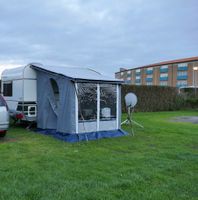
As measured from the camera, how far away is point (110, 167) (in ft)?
17.6

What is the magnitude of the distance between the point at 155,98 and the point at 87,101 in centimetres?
1288

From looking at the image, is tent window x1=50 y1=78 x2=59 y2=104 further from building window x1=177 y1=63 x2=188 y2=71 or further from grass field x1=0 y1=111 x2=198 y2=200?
building window x1=177 y1=63 x2=188 y2=71

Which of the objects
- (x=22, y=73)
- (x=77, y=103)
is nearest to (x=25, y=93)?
(x=22, y=73)

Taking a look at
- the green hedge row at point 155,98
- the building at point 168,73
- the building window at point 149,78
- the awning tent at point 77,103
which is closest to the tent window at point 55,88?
the awning tent at point 77,103

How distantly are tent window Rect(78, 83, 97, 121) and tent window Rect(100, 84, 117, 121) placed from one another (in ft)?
0.98

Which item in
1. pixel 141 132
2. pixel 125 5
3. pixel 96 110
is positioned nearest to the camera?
pixel 96 110

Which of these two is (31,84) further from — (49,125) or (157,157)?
(157,157)

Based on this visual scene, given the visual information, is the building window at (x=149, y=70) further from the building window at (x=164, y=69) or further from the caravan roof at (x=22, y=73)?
the caravan roof at (x=22, y=73)

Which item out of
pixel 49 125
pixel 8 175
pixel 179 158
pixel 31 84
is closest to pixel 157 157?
pixel 179 158

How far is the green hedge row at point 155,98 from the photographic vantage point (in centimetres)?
1972

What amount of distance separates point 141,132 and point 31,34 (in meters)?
8.89

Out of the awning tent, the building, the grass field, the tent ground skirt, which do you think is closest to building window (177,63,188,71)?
the building

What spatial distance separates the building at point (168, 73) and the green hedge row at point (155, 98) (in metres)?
38.2

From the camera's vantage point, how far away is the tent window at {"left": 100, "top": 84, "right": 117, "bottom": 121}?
30.6 ft
